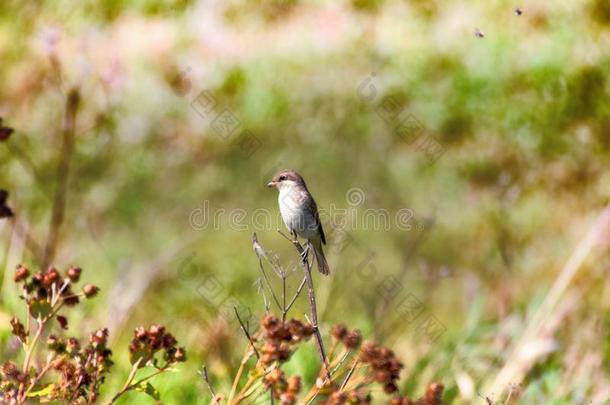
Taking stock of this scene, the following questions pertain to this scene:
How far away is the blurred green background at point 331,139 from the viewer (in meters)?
5.10

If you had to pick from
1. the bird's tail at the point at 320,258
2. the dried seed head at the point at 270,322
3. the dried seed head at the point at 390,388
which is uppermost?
the bird's tail at the point at 320,258

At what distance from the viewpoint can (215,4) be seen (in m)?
7.05

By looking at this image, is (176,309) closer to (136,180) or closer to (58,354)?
(136,180)

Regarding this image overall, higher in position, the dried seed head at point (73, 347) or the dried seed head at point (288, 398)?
the dried seed head at point (73, 347)

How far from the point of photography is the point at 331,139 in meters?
6.19

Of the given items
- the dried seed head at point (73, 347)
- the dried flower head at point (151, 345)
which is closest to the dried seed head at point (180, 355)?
the dried flower head at point (151, 345)

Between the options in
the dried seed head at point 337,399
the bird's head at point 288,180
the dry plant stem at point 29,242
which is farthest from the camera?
the bird's head at point 288,180

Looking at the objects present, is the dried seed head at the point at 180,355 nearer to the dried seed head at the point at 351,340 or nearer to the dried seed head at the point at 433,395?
the dried seed head at the point at 351,340

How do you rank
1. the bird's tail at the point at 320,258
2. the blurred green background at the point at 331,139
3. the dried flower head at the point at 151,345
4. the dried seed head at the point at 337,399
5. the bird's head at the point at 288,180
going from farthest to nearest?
the blurred green background at the point at 331,139 → the bird's head at the point at 288,180 → the bird's tail at the point at 320,258 → the dried flower head at the point at 151,345 → the dried seed head at the point at 337,399

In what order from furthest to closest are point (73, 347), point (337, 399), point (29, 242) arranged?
point (29, 242), point (73, 347), point (337, 399)

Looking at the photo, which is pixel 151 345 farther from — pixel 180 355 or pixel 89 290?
pixel 89 290

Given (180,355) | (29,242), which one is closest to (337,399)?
(180,355)

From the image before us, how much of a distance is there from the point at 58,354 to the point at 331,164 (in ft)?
13.9

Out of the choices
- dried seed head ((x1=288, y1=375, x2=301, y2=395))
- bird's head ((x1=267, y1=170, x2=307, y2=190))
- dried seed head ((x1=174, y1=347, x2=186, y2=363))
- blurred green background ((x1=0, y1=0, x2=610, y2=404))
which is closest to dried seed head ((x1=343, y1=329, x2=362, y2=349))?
dried seed head ((x1=288, y1=375, x2=301, y2=395))
